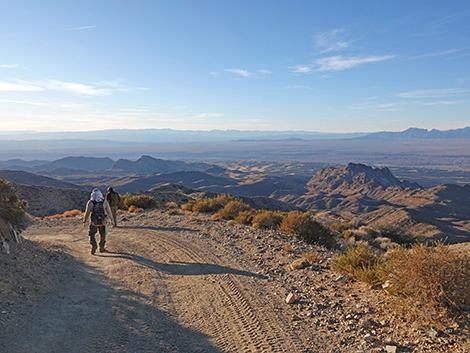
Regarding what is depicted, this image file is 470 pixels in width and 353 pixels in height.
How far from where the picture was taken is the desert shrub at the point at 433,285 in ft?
14.9

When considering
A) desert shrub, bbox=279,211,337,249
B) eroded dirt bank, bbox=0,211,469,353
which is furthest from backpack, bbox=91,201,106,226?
desert shrub, bbox=279,211,337,249

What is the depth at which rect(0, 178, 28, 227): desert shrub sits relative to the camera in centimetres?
784

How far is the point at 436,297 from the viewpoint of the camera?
4621 mm

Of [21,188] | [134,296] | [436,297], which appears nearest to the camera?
[436,297]

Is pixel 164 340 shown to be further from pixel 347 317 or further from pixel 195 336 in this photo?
pixel 347 317

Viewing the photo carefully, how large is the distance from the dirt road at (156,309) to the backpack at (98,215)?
Answer: 1061 millimetres

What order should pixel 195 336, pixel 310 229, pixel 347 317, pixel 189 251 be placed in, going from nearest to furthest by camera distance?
1. pixel 195 336
2. pixel 347 317
3. pixel 189 251
4. pixel 310 229

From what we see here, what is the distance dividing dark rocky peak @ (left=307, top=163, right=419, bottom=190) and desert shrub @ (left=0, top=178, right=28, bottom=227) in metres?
121

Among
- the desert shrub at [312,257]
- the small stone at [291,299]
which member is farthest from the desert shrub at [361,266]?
the small stone at [291,299]

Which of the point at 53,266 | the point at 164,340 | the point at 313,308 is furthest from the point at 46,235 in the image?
the point at 313,308

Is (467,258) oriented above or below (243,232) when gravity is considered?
above

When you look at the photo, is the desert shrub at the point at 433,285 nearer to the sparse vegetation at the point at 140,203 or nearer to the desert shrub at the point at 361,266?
the desert shrub at the point at 361,266

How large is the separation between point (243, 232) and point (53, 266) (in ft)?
22.1

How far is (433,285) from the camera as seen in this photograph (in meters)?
4.67
